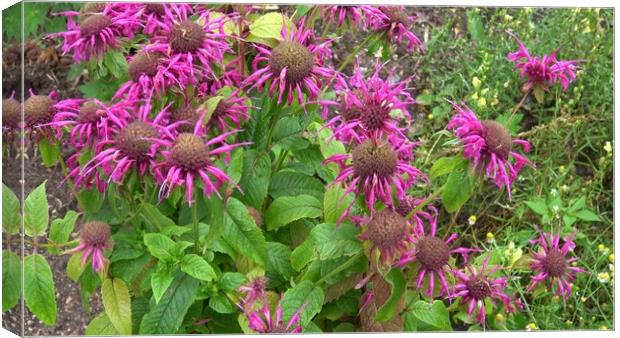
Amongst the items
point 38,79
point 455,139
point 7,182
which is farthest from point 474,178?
point 38,79

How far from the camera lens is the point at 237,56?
147 centimetres

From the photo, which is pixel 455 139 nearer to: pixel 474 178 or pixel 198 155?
pixel 474 178

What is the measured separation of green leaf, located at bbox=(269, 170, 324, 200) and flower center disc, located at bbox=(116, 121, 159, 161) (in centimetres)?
39

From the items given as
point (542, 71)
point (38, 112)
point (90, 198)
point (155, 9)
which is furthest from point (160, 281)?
point (542, 71)

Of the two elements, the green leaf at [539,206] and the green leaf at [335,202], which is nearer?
the green leaf at [335,202]

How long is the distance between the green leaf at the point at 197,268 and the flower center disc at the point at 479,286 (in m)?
0.42

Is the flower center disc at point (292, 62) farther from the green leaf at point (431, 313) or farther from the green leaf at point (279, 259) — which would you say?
the green leaf at point (431, 313)

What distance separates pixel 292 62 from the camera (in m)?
1.26

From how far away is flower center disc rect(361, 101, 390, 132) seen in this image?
1220 millimetres

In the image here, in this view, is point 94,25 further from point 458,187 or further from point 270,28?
point 458,187

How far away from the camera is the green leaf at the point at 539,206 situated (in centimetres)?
186

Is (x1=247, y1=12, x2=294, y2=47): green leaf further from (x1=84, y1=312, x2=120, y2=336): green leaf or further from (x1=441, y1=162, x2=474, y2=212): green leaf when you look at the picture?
(x1=84, y1=312, x2=120, y2=336): green leaf

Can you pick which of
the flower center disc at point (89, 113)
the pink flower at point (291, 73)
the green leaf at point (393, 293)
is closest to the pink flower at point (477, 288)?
the green leaf at point (393, 293)

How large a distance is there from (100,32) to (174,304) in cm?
42
